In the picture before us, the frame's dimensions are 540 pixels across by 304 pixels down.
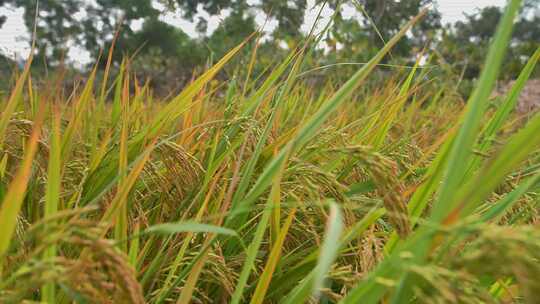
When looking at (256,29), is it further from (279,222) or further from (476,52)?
(476,52)

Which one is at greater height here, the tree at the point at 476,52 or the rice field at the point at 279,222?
the tree at the point at 476,52

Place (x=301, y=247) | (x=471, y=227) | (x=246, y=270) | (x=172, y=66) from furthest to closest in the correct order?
(x=172, y=66) < (x=301, y=247) < (x=246, y=270) < (x=471, y=227)

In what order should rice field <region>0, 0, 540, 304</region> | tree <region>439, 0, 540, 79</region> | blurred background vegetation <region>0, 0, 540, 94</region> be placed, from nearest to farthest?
rice field <region>0, 0, 540, 304</region> < blurred background vegetation <region>0, 0, 540, 94</region> < tree <region>439, 0, 540, 79</region>

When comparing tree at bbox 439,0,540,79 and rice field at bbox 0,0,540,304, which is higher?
tree at bbox 439,0,540,79

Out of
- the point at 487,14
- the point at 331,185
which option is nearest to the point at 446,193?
the point at 331,185

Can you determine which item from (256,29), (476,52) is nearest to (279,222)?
(256,29)

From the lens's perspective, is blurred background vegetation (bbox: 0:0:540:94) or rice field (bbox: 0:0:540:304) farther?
blurred background vegetation (bbox: 0:0:540:94)

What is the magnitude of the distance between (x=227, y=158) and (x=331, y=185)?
17.9 inches

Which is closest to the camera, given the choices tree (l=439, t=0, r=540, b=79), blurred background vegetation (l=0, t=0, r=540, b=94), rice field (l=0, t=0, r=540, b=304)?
rice field (l=0, t=0, r=540, b=304)

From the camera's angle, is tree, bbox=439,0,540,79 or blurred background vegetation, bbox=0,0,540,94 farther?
tree, bbox=439,0,540,79

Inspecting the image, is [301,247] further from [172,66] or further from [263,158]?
[172,66]

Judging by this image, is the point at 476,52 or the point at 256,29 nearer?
the point at 256,29

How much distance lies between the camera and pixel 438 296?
48cm

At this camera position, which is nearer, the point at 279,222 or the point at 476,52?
the point at 279,222
